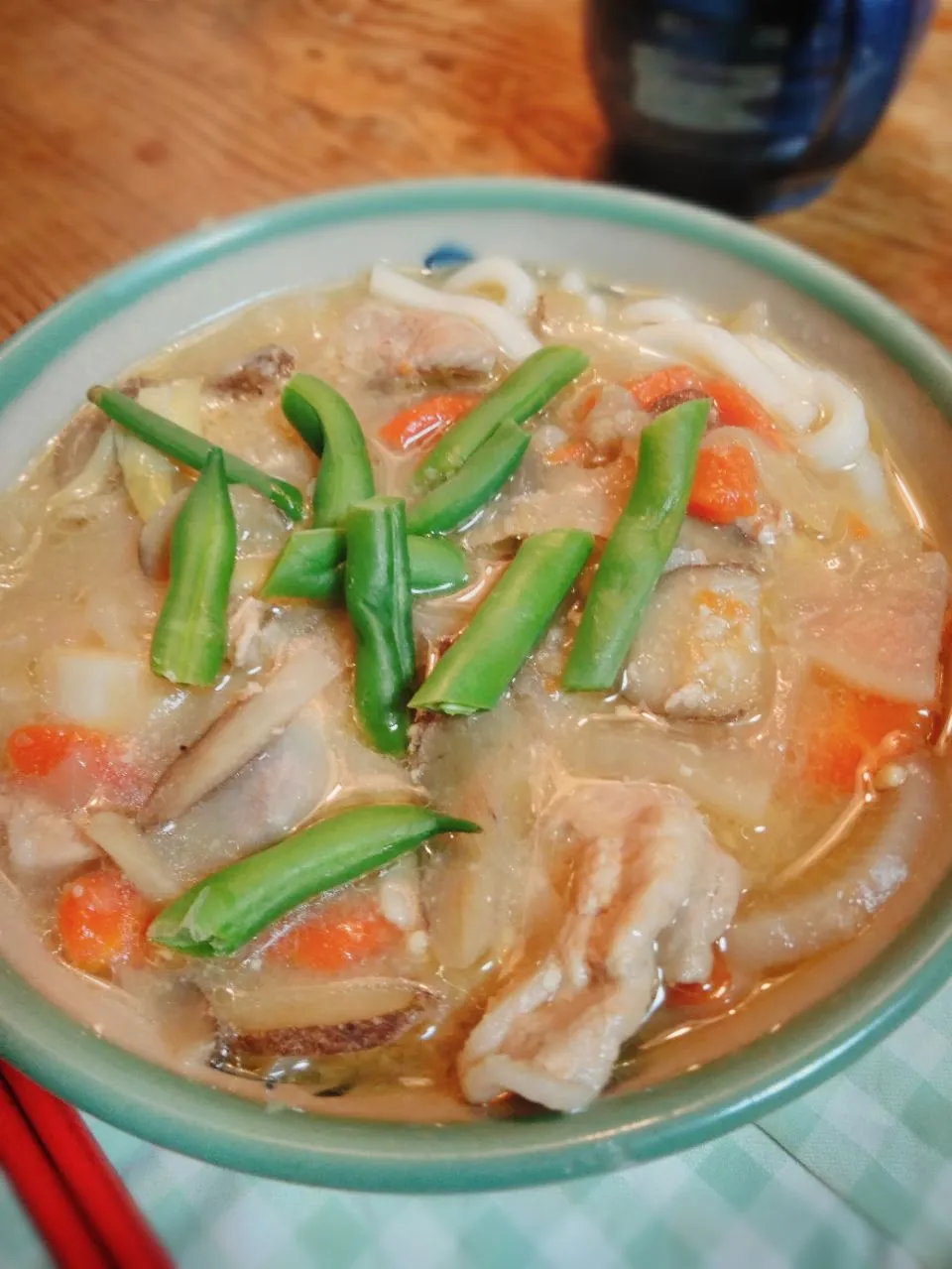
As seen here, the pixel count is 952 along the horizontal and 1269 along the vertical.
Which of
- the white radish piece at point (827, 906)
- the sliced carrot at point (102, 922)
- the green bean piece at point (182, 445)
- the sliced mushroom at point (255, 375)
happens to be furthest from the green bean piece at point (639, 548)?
the sliced mushroom at point (255, 375)

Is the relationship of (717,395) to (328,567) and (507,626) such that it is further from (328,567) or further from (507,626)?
(328,567)

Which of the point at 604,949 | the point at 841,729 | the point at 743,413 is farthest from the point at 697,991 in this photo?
the point at 743,413

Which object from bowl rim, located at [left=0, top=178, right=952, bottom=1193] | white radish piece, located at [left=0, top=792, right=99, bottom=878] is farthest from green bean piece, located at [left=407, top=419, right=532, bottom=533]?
bowl rim, located at [left=0, top=178, right=952, bottom=1193]

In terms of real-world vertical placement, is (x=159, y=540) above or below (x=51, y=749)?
above

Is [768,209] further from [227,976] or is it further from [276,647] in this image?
[227,976]

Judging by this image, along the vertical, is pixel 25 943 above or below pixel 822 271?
below

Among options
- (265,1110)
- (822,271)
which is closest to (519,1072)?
(265,1110)
